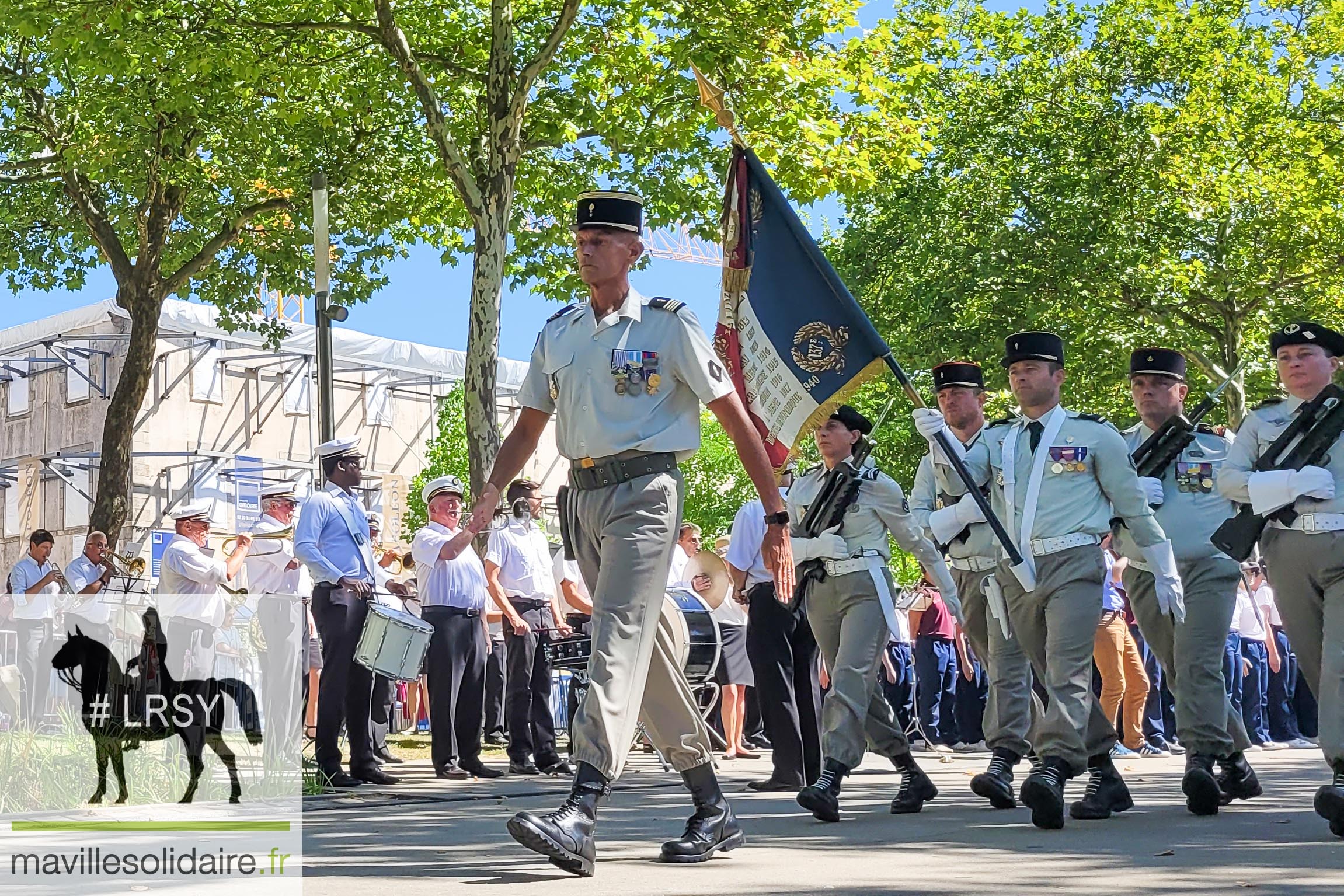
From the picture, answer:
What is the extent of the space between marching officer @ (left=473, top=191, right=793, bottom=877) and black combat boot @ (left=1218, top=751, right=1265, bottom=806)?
131 inches

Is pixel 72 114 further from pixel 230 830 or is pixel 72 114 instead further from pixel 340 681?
pixel 230 830

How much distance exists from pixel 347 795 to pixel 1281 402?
5952 mm

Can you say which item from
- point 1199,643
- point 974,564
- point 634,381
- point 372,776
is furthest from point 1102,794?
point 372,776

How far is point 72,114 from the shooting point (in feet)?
72.1

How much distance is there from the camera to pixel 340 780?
11273 mm

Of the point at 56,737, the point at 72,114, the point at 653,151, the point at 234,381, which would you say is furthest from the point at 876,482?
the point at 234,381

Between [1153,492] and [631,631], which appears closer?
[631,631]

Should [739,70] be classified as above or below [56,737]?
above

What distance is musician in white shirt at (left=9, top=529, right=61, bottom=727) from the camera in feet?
52.1

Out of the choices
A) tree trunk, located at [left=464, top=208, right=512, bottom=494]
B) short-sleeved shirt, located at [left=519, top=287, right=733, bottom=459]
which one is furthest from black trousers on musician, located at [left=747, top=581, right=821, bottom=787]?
tree trunk, located at [left=464, top=208, right=512, bottom=494]

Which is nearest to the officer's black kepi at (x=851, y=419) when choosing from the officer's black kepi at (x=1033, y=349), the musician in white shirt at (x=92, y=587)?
the officer's black kepi at (x=1033, y=349)

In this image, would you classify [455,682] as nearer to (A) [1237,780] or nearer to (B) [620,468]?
(A) [1237,780]

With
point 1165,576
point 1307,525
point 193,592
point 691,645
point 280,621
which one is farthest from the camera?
point 193,592

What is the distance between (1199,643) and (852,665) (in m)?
1.78
